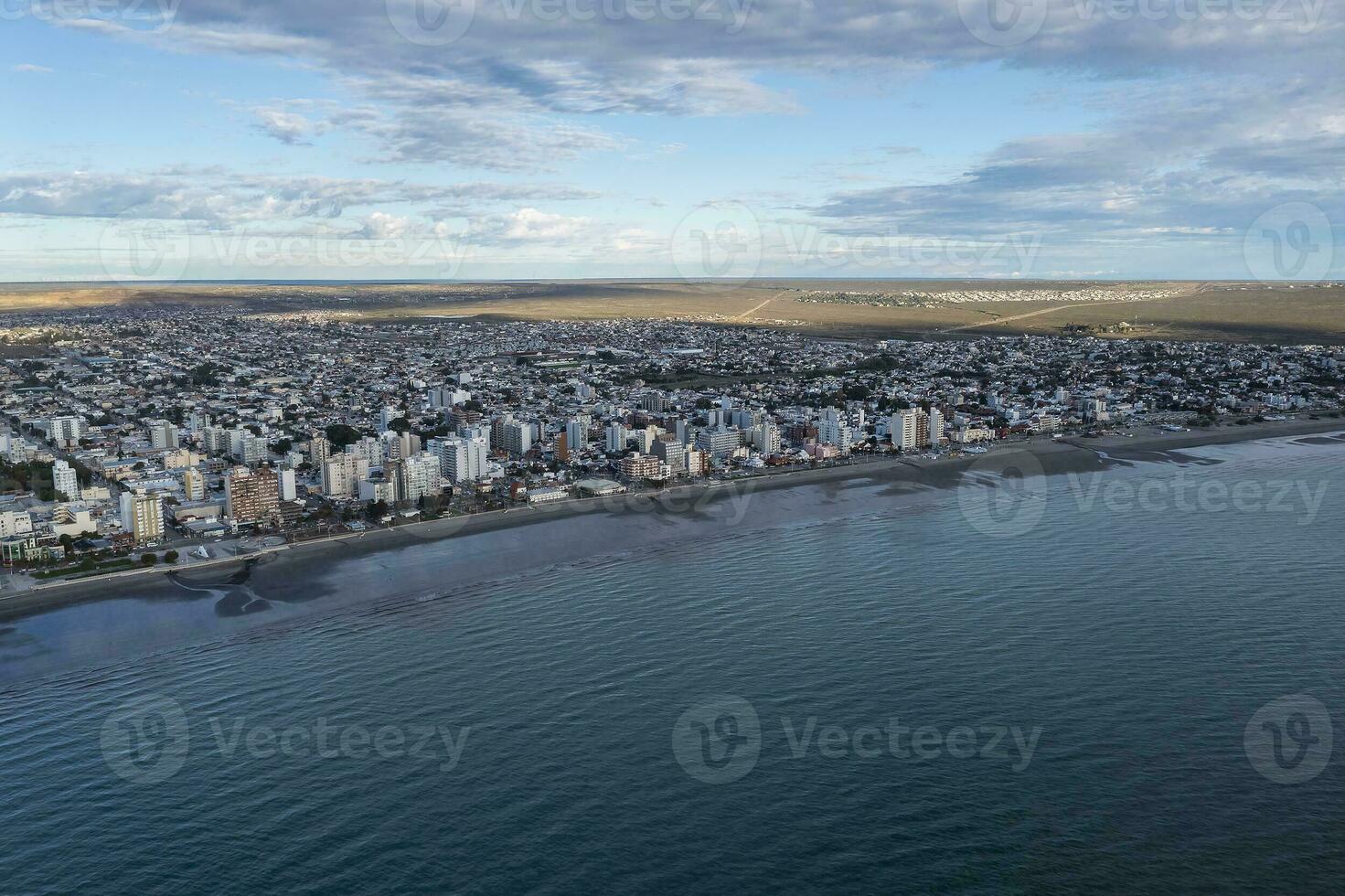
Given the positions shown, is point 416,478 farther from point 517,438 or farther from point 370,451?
point 517,438

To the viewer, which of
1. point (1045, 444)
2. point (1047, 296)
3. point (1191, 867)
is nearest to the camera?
point (1191, 867)

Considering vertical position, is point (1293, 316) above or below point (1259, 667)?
above

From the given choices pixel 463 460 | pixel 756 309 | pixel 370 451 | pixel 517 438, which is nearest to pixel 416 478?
pixel 463 460

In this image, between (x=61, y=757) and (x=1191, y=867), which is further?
(x=61, y=757)

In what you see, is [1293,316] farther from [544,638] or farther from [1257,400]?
[544,638]

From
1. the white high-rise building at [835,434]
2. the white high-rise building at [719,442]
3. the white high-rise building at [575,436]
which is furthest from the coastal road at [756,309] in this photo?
the white high-rise building at [719,442]

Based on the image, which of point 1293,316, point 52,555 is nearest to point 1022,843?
point 52,555

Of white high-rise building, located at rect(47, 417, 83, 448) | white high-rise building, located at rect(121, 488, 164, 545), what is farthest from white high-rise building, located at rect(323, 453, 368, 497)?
white high-rise building, located at rect(47, 417, 83, 448)
